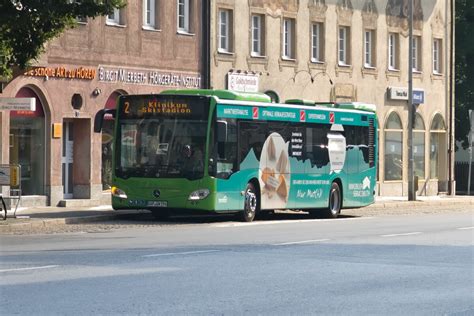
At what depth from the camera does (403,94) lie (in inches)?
2110

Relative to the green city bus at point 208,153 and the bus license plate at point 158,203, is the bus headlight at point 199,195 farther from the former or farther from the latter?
the bus license plate at point 158,203

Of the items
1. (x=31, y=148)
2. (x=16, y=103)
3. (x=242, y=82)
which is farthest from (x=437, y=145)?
(x=16, y=103)

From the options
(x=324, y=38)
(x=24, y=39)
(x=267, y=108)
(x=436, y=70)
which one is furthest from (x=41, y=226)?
(x=436, y=70)

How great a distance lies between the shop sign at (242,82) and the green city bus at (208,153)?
10.4 meters

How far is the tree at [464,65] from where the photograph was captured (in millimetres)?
63062

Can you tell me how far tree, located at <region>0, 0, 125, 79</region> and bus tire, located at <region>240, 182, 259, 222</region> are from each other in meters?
6.62

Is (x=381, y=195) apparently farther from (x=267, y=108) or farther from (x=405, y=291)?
(x=405, y=291)

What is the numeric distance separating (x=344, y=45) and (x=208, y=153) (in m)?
21.8

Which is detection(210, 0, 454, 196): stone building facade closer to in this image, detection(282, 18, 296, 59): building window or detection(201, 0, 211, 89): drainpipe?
detection(282, 18, 296, 59): building window

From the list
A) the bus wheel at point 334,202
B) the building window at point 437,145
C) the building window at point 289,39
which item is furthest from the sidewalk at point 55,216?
the building window at point 437,145

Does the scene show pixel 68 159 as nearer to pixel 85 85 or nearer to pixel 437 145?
pixel 85 85

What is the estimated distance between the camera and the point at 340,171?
1385 inches

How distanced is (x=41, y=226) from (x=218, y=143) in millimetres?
4437

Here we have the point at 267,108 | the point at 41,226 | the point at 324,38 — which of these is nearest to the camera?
the point at 41,226
